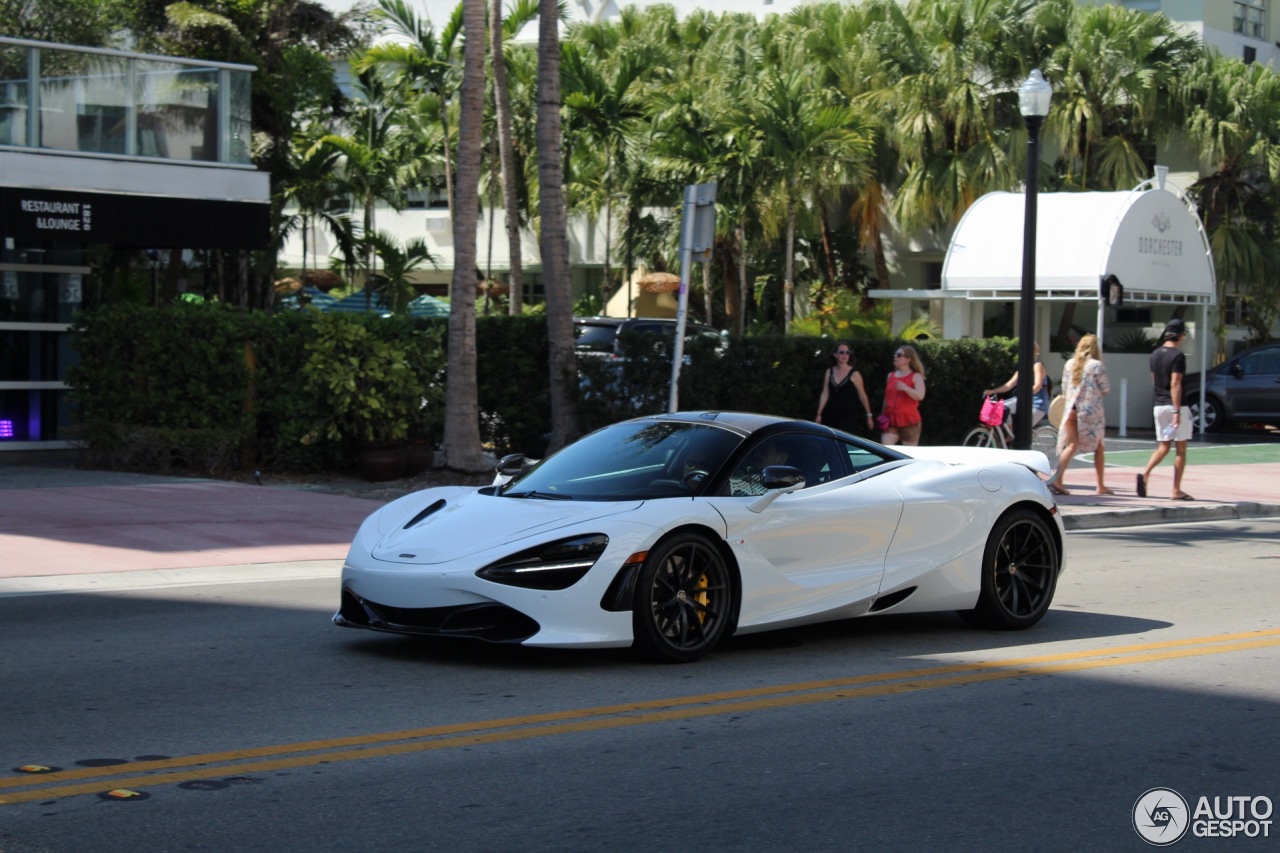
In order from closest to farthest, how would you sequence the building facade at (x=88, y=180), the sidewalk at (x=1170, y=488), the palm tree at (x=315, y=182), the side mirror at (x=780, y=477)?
the side mirror at (x=780, y=477)
the sidewalk at (x=1170, y=488)
the building facade at (x=88, y=180)
the palm tree at (x=315, y=182)

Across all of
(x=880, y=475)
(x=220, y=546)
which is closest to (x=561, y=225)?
(x=220, y=546)

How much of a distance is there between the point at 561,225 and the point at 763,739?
38.7 ft

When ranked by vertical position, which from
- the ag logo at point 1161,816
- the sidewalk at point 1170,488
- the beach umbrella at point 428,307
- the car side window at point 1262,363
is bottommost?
the ag logo at point 1161,816

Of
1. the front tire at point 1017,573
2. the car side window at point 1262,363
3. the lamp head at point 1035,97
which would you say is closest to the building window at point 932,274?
the car side window at point 1262,363

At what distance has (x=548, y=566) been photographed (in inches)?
293

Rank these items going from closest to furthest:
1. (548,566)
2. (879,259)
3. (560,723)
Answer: (560,723) < (548,566) < (879,259)

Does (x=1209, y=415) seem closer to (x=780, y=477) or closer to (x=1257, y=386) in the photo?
(x=1257, y=386)

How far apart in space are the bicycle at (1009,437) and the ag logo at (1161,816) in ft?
44.4

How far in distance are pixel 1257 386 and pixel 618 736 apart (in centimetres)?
2608

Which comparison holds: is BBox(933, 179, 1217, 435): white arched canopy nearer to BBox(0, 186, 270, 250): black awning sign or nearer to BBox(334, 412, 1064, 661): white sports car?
BBox(0, 186, 270, 250): black awning sign

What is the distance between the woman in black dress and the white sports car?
737 cm

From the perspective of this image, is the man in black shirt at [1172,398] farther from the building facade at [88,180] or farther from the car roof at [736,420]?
the building facade at [88,180]

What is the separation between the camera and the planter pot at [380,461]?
17.2 m

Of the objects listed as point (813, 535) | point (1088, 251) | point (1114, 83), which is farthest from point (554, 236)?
point (1114, 83)
